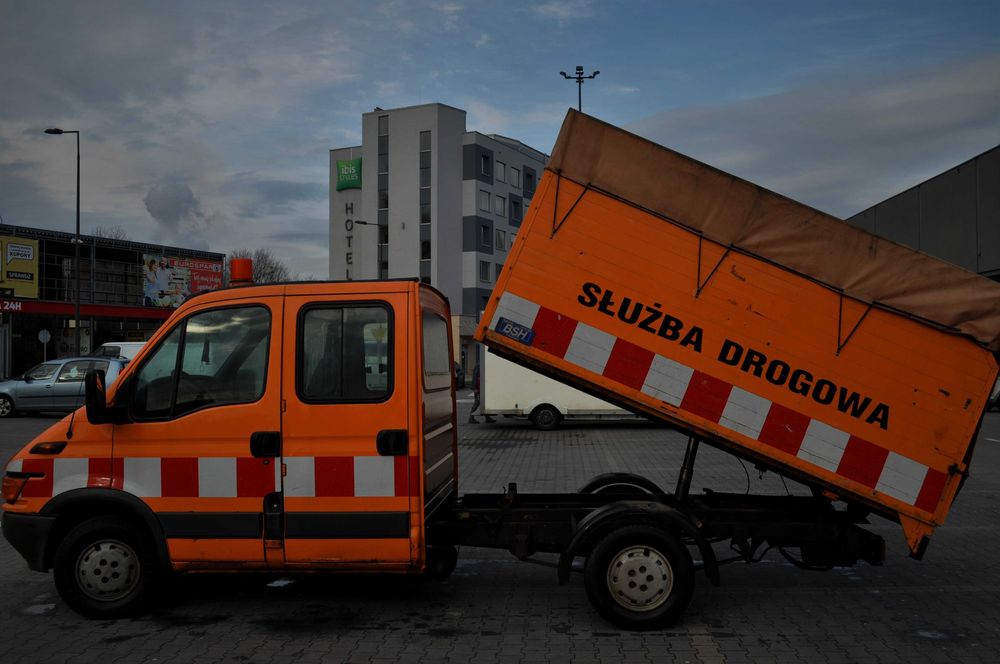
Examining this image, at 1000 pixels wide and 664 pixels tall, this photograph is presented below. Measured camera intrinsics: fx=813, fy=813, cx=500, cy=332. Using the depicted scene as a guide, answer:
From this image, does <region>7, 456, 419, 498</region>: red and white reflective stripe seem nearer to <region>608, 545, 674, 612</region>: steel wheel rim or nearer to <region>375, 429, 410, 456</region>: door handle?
<region>375, 429, 410, 456</region>: door handle

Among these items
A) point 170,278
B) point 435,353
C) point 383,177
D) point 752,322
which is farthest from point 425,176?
point 752,322

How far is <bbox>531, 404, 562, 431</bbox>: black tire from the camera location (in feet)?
69.2

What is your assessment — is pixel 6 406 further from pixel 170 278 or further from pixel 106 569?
pixel 170 278

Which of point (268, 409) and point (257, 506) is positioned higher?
point (268, 409)

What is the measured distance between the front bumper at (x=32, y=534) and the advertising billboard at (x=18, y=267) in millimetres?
39600

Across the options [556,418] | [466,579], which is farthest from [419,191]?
[466,579]

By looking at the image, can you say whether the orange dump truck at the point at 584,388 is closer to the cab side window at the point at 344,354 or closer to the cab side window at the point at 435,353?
the cab side window at the point at 344,354

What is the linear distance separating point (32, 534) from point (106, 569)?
55cm

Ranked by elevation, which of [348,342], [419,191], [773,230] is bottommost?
[348,342]

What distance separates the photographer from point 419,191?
183 ft

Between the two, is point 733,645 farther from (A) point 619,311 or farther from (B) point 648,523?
(A) point 619,311

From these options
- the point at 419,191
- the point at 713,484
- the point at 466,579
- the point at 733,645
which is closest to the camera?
the point at 733,645

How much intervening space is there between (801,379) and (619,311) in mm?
1236

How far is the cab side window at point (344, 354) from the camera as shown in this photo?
5.36 m
